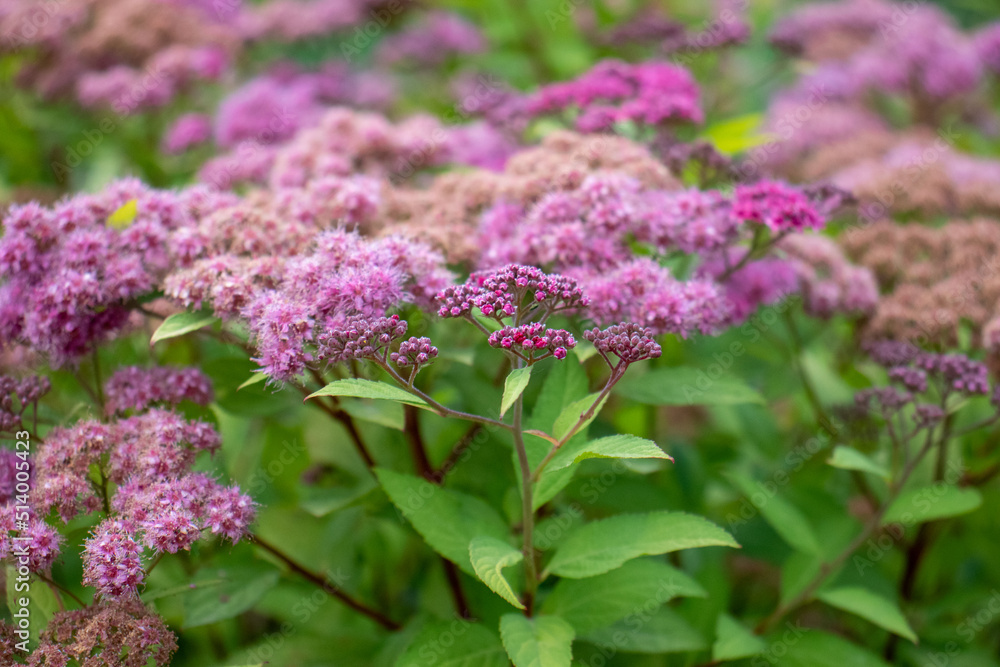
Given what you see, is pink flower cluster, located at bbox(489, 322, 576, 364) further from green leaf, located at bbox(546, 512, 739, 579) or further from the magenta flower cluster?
the magenta flower cluster

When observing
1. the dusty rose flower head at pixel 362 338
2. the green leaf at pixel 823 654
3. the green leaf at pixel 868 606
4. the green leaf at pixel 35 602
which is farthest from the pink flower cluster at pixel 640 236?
the green leaf at pixel 35 602

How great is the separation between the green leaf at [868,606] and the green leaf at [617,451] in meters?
0.76

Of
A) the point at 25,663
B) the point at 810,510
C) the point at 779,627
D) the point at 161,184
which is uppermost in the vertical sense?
the point at 161,184

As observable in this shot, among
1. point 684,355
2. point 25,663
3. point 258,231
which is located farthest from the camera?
point 684,355

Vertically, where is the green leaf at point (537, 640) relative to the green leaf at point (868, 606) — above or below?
above

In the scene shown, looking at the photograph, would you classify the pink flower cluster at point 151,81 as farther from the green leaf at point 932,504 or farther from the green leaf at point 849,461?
the green leaf at point 932,504

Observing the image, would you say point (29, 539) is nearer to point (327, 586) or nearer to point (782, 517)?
point (327, 586)

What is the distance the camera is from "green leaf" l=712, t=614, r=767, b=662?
1.66 m

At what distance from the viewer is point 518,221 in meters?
1.95

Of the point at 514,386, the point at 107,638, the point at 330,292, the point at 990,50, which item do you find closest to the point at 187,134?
the point at 330,292

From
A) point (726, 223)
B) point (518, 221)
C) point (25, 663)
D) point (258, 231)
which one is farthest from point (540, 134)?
point (25, 663)

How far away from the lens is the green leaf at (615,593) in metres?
1.57

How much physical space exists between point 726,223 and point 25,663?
174 centimetres

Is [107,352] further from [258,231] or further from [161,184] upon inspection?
[161,184]
